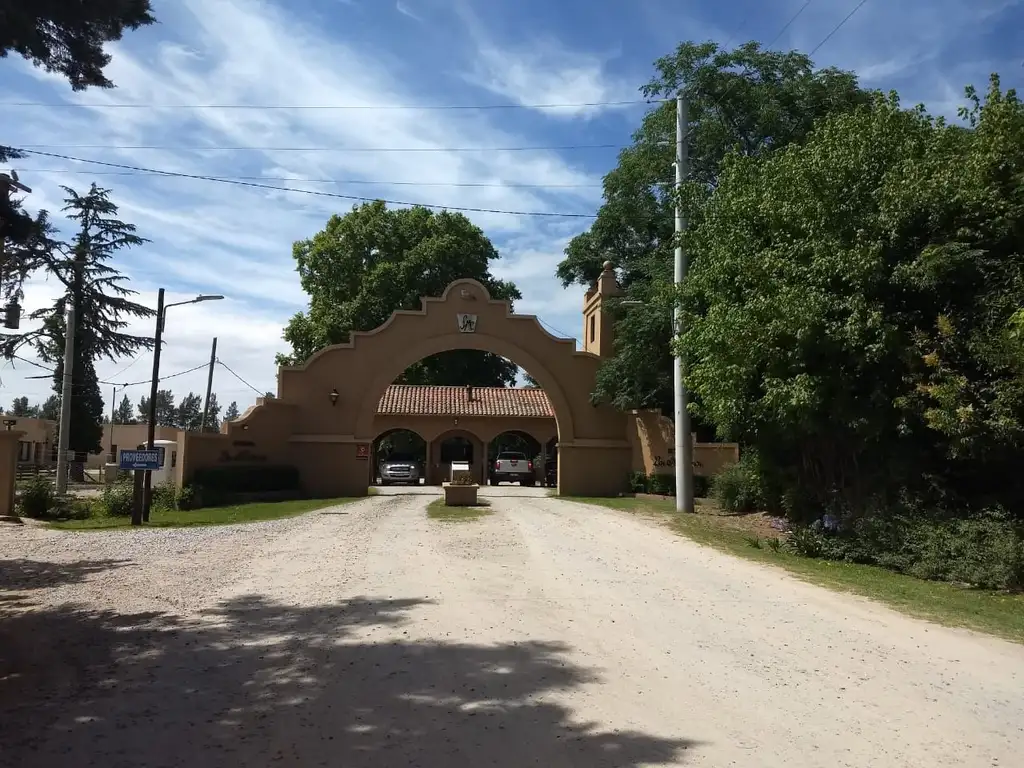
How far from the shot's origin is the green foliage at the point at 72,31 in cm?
737

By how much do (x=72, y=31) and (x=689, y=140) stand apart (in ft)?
67.0

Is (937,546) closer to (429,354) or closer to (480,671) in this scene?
(480,671)

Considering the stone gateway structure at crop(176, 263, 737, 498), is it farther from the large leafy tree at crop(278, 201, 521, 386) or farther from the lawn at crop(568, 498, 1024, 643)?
the large leafy tree at crop(278, 201, 521, 386)

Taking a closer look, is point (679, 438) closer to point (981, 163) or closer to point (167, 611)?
point (981, 163)

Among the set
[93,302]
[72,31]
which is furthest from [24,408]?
[72,31]

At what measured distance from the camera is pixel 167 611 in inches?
360

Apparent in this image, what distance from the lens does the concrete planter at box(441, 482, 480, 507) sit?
2395 cm

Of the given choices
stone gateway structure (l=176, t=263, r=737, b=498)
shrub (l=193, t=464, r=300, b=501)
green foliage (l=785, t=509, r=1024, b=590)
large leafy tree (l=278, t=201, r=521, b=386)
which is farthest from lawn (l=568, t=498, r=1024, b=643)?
large leafy tree (l=278, t=201, r=521, b=386)

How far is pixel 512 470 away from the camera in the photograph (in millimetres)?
40312

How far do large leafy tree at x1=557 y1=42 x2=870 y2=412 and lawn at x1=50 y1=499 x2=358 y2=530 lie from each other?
1016 centimetres

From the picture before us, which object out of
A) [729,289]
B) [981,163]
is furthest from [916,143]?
[729,289]

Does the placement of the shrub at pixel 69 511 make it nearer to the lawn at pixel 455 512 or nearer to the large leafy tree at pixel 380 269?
the lawn at pixel 455 512

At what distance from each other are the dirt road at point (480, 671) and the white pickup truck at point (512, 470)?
91.2ft

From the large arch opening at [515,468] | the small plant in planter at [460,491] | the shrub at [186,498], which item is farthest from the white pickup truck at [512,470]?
the shrub at [186,498]
